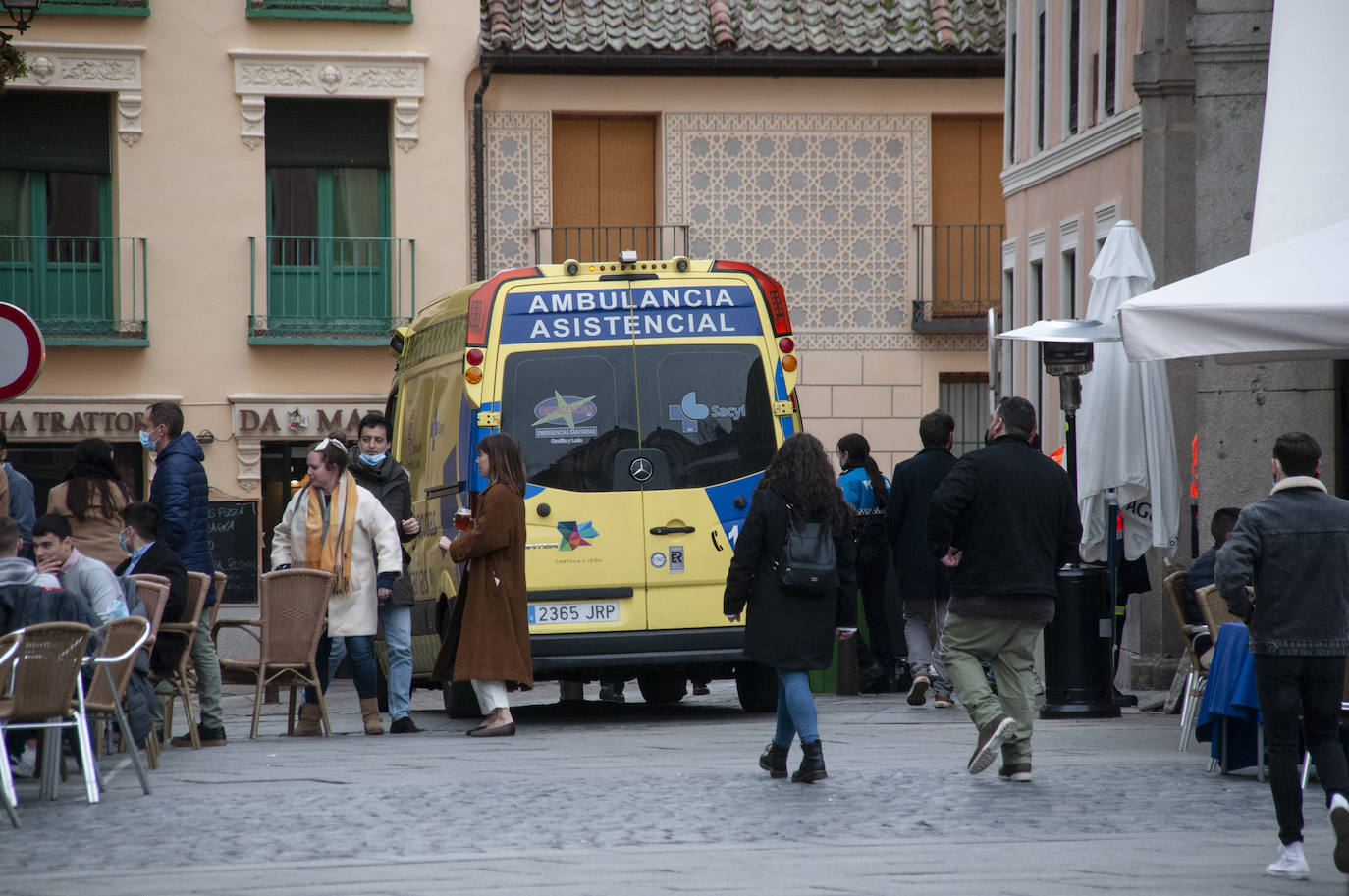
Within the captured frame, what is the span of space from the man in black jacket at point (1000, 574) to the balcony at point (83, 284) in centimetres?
1605

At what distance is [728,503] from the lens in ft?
43.3

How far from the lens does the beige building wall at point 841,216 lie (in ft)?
84.3

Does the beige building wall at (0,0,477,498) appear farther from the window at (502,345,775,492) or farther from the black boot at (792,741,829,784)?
the black boot at (792,741,829,784)

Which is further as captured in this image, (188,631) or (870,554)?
(870,554)

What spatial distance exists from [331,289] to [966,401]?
7.76m

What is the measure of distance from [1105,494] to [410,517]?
4.52 metres

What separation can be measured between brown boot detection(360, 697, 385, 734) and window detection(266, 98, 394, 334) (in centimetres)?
1193

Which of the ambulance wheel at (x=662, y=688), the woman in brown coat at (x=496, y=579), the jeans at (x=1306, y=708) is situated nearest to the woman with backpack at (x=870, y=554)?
the ambulance wheel at (x=662, y=688)

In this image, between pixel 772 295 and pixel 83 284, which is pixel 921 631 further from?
pixel 83 284

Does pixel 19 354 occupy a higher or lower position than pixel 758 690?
higher

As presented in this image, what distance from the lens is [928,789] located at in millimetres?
9867

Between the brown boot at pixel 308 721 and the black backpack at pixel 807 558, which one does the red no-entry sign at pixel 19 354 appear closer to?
the brown boot at pixel 308 721

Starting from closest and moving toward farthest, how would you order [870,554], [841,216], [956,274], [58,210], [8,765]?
[8,765]
[870,554]
[58,210]
[841,216]
[956,274]

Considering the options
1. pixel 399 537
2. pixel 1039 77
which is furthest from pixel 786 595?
pixel 1039 77
